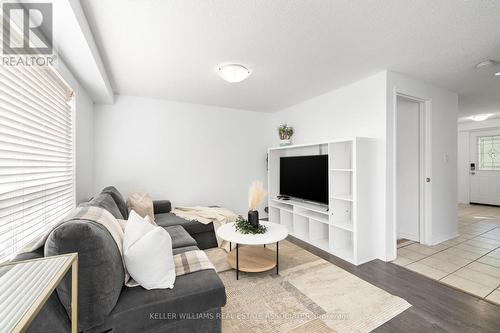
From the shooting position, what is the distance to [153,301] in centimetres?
128

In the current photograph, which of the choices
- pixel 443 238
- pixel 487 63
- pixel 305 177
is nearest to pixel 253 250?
pixel 305 177

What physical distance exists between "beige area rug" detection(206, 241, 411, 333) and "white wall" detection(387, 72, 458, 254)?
1544 millimetres

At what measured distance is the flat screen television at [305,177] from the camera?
3332 millimetres

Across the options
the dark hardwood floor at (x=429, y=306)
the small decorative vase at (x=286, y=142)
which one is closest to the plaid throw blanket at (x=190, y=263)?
the dark hardwood floor at (x=429, y=306)

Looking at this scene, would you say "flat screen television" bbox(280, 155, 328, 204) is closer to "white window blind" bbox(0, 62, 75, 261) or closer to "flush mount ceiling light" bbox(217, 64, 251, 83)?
"flush mount ceiling light" bbox(217, 64, 251, 83)

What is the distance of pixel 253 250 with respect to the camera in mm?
2787

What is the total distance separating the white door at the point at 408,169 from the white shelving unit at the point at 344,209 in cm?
106

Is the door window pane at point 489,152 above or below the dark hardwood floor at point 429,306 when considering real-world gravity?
above

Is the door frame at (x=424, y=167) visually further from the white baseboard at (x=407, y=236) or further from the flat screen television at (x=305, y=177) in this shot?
the flat screen television at (x=305, y=177)

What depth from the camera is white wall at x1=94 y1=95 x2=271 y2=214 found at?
11.6ft

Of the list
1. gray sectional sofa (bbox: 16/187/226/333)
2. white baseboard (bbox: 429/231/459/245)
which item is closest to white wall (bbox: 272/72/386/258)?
white baseboard (bbox: 429/231/459/245)

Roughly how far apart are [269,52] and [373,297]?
2.57m

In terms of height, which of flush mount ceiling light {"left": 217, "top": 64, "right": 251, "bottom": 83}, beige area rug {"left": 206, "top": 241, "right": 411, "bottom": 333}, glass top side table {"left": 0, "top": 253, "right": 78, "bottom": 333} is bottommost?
beige area rug {"left": 206, "top": 241, "right": 411, "bottom": 333}

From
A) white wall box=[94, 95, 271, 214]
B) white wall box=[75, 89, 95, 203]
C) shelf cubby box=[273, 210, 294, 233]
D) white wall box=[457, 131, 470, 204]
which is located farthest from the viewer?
white wall box=[457, 131, 470, 204]
